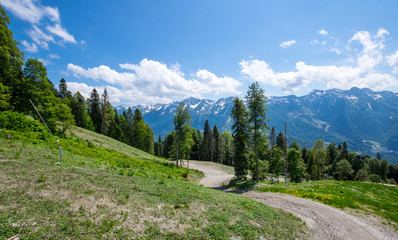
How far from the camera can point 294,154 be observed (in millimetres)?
39719

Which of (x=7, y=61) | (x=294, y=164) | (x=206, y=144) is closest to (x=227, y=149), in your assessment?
(x=206, y=144)

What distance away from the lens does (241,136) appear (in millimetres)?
26375

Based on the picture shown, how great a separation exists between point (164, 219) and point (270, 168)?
103 feet

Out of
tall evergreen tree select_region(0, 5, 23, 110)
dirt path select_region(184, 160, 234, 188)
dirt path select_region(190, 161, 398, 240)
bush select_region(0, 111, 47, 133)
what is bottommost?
dirt path select_region(184, 160, 234, 188)

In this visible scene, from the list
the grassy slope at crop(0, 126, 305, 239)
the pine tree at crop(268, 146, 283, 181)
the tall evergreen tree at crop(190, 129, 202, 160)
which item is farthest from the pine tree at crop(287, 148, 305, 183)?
the tall evergreen tree at crop(190, 129, 202, 160)

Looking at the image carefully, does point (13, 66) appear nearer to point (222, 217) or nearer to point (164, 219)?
point (164, 219)

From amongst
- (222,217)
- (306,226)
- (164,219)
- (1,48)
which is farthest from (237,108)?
(1,48)

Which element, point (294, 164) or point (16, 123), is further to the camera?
point (294, 164)

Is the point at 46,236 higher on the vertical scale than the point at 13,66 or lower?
lower

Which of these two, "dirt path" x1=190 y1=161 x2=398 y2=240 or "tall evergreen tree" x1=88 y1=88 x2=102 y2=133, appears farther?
"tall evergreen tree" x1=88 y1=88 x2=102 y2=133

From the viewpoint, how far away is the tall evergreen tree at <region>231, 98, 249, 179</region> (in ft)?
86.9

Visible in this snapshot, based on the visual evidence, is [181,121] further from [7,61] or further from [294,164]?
[294,164]

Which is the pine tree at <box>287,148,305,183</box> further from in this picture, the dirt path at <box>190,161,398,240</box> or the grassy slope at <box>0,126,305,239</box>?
the grassy slope at <box>0,126,305,239</box>

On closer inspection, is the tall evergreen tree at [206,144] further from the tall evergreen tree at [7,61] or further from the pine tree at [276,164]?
the tall evergreen tree at [7,61]
